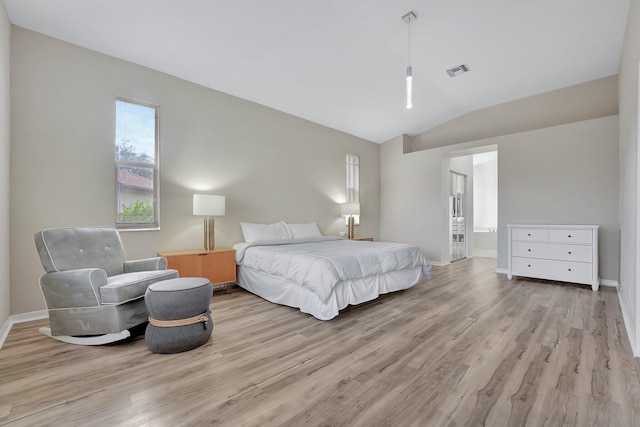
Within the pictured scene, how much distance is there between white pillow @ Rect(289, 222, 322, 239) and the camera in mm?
4801

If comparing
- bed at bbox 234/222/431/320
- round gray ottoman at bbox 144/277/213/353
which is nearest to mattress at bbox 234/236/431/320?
bed at bbox 234/222/431/320

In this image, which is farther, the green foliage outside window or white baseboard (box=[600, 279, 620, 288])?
white baseboard (box=[600, 279, 620, 288])

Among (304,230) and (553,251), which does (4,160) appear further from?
(553,251)

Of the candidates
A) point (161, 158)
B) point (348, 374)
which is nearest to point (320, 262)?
point (348, 374)

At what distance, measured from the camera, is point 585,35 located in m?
3.45

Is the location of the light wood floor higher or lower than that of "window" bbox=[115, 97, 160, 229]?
lower

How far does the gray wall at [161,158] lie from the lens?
287 cm

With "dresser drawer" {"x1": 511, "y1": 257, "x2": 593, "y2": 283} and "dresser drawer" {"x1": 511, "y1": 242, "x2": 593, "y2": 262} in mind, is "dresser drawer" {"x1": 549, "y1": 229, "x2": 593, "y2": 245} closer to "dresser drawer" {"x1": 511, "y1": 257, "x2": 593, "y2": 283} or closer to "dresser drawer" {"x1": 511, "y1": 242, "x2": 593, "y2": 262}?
"dresser drawer" {"x1": 511, "y1": 242, "x2": 593, "y2": 262}

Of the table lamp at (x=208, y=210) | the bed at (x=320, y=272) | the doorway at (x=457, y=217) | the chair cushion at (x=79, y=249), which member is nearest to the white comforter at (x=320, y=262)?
the bed at (x=320, y=272)

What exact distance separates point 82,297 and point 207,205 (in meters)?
1.68

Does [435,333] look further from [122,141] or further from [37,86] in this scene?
[37,86]

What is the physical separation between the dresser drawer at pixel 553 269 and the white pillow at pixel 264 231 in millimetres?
3649

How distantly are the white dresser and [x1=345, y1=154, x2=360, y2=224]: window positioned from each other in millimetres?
2891

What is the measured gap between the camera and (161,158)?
3.70 metres
